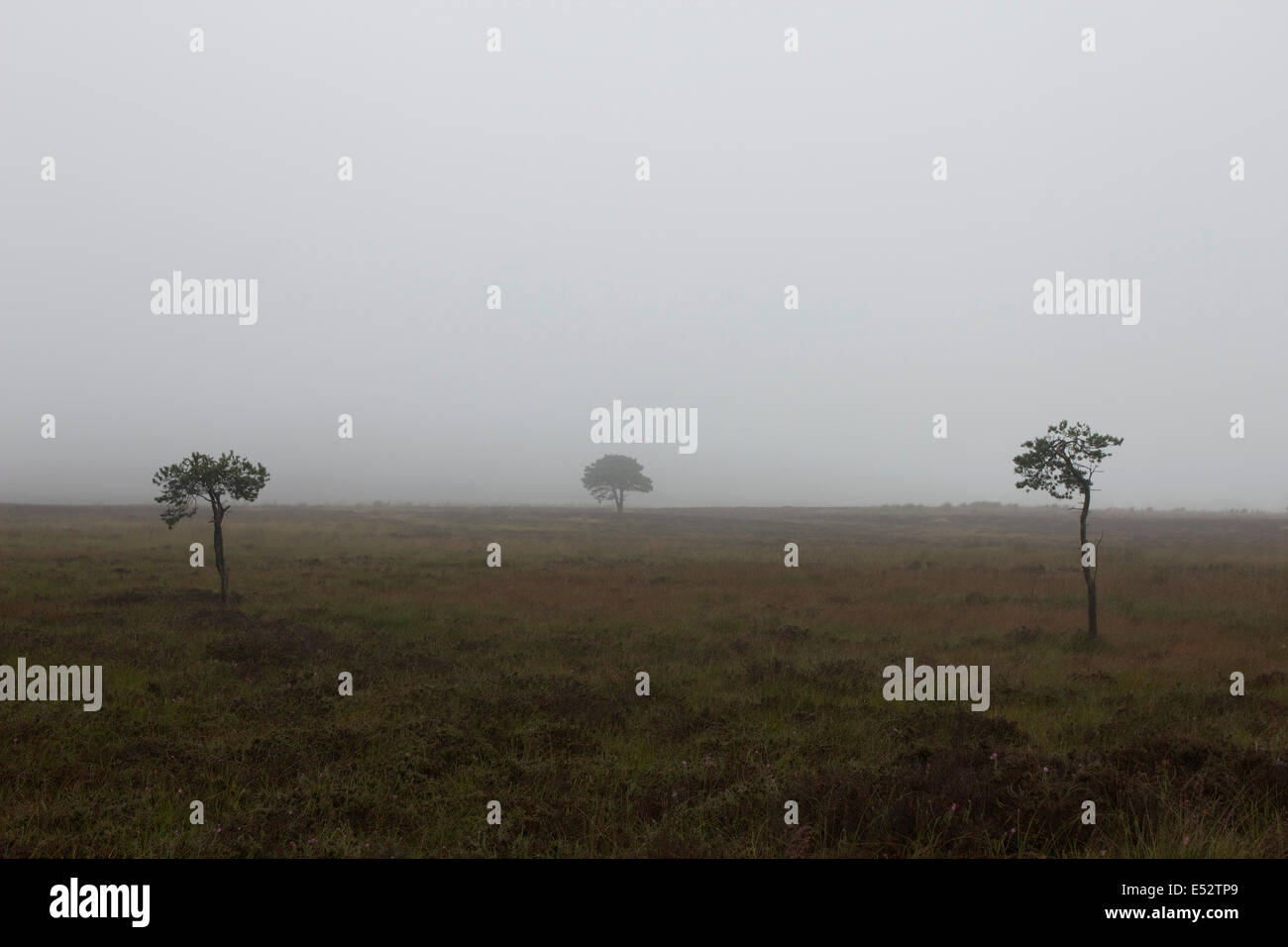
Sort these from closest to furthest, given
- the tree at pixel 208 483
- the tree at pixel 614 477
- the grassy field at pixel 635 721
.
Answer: the grassy field at pixel 635 721 < the tree at pixel 208 483 < the tree at pixel 614 477

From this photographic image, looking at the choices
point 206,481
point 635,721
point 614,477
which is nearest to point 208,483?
point 206,481

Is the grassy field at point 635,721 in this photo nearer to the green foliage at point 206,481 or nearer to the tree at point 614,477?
the green foliage at point 206,481

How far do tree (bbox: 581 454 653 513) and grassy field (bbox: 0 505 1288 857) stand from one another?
2514 inches

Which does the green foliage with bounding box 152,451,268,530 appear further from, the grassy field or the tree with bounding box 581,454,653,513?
the tree with bounding box 581,454,653,513

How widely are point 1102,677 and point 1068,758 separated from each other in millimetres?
4837

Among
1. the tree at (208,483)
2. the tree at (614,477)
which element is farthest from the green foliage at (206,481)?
the tree at (614,477)

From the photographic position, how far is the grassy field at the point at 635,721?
5730 mm

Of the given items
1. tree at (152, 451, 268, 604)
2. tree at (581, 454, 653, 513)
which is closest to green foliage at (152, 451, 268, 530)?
tree at (152, 451, 268, 604)

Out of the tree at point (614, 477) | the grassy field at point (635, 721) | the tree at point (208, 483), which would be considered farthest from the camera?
the tree at point (614, 477)

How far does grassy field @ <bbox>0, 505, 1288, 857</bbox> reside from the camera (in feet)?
18.8

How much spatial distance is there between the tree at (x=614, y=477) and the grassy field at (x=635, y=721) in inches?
2514

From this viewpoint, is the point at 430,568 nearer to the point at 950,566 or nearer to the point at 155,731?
the point at 155,731

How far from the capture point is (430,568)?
975 inches
